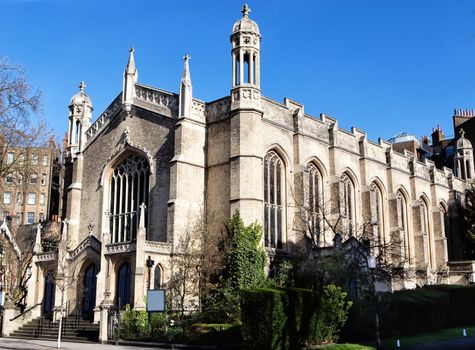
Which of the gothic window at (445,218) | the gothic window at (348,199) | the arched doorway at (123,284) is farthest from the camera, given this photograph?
the gothic window at (445,218)

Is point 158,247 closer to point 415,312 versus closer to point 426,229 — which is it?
point 415,312

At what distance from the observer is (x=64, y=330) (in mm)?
31438

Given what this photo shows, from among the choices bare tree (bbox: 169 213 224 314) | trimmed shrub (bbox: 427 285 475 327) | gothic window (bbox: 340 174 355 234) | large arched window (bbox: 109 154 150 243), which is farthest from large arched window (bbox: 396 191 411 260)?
large arched window (bbox: 109 154 150 243)

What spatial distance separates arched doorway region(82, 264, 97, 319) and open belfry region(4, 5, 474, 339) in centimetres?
6

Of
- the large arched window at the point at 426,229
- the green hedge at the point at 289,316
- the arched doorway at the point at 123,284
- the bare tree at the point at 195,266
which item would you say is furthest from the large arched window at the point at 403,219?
the green hedge at the point at 289,316

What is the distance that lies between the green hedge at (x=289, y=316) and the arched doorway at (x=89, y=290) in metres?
16.0

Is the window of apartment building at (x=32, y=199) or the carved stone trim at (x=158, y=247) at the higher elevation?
the window of apartment building at (x=32, y=199)

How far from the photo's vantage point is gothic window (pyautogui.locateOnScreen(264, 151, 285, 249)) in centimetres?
3697

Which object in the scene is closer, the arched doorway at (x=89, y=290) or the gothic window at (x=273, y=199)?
the arched doorway at (x=89, y=290)

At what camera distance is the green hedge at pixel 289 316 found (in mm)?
21328

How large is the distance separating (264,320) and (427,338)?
33.0ft

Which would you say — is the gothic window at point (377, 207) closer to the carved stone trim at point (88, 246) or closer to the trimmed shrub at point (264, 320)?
the carved stone trim at point (88, 246)

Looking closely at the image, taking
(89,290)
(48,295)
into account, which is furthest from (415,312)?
(48,295)

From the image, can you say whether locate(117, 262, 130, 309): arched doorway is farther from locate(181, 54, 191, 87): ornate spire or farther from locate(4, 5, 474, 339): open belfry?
locate(181, 54, 191, 87): ornate spire
